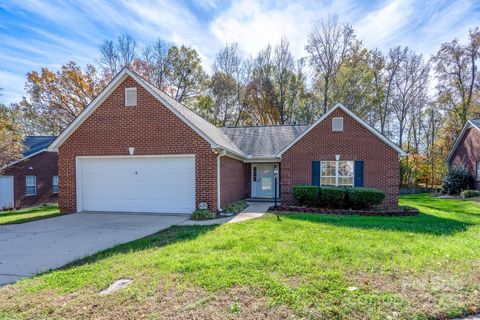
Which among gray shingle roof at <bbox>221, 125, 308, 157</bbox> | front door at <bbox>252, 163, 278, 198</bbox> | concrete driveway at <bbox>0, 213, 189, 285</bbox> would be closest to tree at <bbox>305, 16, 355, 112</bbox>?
gray shingle roof at <bbox>221, 125, 308, 157</bbox>

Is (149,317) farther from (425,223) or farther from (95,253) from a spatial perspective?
(425,223)

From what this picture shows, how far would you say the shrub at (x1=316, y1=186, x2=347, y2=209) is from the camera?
12.2 metres

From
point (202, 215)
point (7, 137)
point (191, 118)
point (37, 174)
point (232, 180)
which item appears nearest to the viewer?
point (202, 215)

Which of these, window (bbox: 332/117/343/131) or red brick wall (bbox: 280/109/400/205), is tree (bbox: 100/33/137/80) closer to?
red brick wall (bbox: 280/109/400/205)

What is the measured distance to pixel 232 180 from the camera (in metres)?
13.9

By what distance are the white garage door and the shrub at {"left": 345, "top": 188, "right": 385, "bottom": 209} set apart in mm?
6583

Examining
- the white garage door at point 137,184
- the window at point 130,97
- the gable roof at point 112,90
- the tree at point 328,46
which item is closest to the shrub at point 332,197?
the gable roof at point 112,90

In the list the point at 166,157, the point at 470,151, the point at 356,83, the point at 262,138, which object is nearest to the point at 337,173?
the point at 262,138

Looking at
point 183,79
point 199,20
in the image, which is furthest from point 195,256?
point 183,79

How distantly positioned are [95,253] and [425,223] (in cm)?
956

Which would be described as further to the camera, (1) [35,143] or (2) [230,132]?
(1) [35,143]

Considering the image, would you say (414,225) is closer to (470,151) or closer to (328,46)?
(470,151)

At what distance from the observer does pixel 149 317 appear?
3.39 metres

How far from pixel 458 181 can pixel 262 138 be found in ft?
50.9
